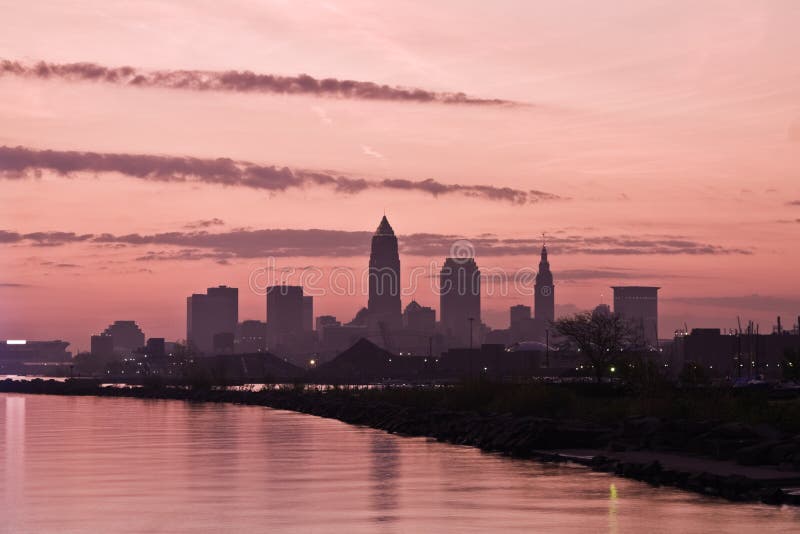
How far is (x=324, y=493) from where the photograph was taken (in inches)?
1816

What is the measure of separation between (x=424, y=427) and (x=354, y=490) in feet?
126

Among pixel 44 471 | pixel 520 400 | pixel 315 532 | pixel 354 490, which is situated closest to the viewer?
pixel 315 532

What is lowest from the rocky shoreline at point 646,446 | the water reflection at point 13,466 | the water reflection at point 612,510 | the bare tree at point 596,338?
the water reflection at point 13,466

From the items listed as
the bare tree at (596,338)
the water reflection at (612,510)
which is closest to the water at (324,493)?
the water reflection at (612,510)

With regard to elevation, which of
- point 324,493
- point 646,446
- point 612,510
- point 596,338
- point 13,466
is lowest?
point 13,466

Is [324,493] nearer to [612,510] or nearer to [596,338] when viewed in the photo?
[612,510]

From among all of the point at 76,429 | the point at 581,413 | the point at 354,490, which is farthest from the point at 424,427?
the point at 354,490

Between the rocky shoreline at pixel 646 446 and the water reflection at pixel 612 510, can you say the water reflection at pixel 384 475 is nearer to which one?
the rocky shoreline at pixel 646 446

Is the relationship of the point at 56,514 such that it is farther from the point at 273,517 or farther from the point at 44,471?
the point at 44,471

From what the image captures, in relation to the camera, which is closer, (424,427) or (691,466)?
(691,466)

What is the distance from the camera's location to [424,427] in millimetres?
85250

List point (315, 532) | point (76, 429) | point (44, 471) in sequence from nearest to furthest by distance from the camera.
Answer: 1. point (315, 532)
2. point (44, 471)
3. point (76, 429)

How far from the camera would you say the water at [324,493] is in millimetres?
37062

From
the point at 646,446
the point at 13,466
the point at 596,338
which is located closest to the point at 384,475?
the point at 646,446
